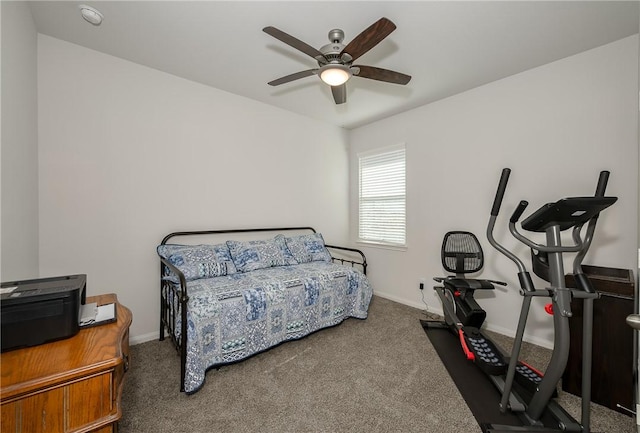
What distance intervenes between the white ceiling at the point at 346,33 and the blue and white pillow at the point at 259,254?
1.75 meters

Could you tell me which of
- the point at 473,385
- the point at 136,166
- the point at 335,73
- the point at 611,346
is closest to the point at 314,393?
the point at 473,385

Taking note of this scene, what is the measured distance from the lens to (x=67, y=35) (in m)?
2.12

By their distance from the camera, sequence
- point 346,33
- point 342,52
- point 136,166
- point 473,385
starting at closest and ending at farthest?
point 342,52 < point 473,385 < point 346,33 < point 136,166

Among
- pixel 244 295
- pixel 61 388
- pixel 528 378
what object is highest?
pixel 61 388

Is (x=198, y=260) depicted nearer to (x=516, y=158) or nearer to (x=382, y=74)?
(x=382, y=74)

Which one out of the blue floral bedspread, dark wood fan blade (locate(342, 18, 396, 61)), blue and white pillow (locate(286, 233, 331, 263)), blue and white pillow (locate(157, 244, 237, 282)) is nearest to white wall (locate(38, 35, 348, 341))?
blue and white pillow (locate(157, 244, 237, 282))

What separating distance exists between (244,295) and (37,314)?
1.34m

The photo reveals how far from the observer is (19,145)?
164 cm

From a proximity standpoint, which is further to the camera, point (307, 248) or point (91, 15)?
point (307, 248)

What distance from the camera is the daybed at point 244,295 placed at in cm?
198

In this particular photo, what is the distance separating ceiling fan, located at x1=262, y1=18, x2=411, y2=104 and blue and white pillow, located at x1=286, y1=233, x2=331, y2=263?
6.17 ft

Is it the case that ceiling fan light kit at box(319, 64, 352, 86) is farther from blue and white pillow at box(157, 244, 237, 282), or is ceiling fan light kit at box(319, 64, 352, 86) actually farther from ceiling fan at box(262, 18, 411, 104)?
blue and white pillow at box(157, 244, 237, 282)

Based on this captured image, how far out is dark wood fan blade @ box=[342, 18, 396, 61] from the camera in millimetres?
1540

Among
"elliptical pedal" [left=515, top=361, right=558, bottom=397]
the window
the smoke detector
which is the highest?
the smoke detector
